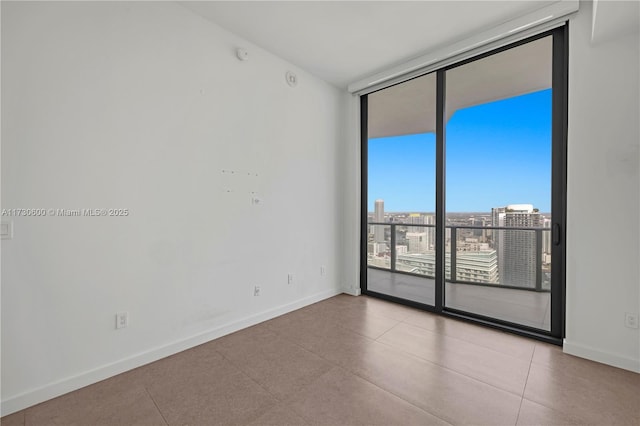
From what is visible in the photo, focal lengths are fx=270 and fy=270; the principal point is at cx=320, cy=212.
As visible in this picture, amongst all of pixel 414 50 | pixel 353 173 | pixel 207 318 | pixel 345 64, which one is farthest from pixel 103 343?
pixel 414 50

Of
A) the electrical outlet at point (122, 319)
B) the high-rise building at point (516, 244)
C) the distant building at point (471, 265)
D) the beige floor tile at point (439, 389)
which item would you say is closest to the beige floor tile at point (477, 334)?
the beige floor tile at point (439, 389)

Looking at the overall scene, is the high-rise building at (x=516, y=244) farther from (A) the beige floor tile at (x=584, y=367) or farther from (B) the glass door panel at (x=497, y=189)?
(A) the beige floor tile at (x=584, y=367)

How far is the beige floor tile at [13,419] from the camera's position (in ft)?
4.94

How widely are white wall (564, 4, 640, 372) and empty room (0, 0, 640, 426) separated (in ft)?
0.04

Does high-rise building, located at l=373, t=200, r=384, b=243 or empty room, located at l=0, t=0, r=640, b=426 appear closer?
empty room, located at l=0, t=0, r=640, b=426

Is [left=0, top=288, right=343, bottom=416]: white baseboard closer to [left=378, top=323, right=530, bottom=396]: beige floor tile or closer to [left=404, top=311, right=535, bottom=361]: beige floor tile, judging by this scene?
[left=378, top=323, right=530, bottom=396]: beige floor tile

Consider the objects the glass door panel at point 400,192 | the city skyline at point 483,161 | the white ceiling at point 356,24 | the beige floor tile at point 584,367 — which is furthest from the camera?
the glass door panel at point 400,192

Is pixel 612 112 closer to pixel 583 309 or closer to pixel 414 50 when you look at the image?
pixel 583 309

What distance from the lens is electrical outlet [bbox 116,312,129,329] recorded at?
1996 millimetres

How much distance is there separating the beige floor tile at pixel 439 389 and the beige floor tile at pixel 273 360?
378 millimetres

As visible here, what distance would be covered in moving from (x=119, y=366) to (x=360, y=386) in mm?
1762

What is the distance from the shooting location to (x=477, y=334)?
8.52ft

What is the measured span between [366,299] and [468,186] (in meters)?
2.25

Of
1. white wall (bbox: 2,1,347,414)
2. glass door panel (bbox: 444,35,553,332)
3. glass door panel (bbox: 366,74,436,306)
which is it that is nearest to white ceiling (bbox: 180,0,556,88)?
white wall (bbox: 2,1,347,414)
